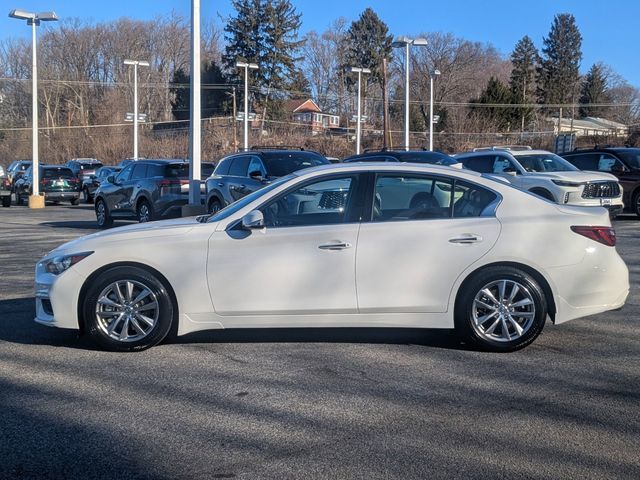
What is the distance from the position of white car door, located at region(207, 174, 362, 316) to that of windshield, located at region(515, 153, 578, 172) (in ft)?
43.7

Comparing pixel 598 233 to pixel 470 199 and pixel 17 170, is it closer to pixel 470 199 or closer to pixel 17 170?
pixel 470 199

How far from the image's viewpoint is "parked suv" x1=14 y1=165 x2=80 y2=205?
1277 inches

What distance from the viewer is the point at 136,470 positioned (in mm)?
4312

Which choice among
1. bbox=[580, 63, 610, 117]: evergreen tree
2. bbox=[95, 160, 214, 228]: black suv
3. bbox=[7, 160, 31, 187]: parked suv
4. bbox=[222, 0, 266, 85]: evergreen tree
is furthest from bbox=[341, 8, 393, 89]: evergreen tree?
bbox=[95, 160, 214, 228]: black suv

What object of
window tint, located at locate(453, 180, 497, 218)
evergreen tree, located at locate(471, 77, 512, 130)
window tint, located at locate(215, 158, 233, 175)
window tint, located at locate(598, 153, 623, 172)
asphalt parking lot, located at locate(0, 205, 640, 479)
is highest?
evergreen tree, located at locate(471, 77, 512, 130)

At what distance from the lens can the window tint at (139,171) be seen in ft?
63.4

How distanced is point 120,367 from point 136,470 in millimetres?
2186

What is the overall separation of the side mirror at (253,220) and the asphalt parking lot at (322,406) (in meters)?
1.10

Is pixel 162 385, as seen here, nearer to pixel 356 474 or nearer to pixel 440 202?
pixel 356 474

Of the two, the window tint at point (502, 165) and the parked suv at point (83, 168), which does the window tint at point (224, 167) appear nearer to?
the window tint at point (502, 165)

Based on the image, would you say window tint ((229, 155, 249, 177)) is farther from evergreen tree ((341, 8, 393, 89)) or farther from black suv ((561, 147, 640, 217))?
evergreen tree ((341, 8, 393, 89))

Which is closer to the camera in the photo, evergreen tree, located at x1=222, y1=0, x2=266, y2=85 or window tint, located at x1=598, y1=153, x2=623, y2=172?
window tint, located at x1=598, y1=153, x2=623, y2=172

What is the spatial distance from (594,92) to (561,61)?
5157 millimetres

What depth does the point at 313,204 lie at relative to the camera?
690 cm
